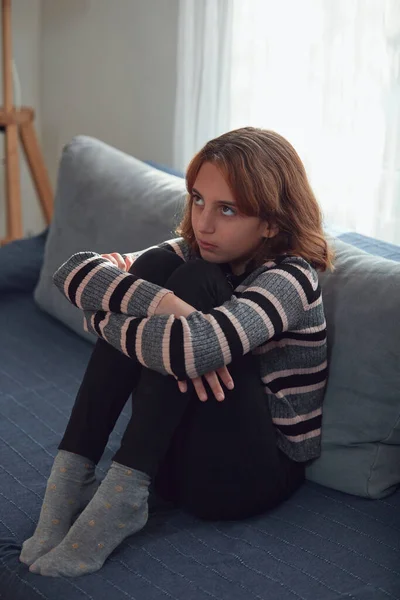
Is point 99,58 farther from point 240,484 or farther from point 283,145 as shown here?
point 240,484

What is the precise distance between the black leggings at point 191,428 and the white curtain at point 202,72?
103cm

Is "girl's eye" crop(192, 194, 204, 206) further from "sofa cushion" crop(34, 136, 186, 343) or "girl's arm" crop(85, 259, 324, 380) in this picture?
"sofa cushion" crop(34, 136, 186, 343)

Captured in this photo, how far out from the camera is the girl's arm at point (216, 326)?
1335 millimetres

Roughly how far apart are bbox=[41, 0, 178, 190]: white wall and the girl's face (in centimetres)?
135

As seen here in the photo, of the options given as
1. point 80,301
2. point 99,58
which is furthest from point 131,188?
point 99,58

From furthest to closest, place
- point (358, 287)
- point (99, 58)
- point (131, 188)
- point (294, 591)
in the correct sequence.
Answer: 1. point (99, 58)
2. point (131, 188)
3. point (358, 287)
4. point (294, 591)

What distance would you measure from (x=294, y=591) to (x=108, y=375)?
441 millimetres

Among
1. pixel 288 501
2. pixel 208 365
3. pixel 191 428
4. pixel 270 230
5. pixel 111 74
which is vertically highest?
pixel 111 74

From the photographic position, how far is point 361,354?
4.92 ft

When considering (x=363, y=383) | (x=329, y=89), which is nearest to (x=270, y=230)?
(x=363, y=383)

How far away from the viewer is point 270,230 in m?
1.48

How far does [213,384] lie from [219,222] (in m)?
0.27

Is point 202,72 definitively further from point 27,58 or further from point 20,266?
point 27,58

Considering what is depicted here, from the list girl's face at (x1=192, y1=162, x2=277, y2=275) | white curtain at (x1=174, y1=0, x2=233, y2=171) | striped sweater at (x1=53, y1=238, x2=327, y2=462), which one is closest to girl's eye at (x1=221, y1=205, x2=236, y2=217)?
girl's face at (x1=192, y1=162, x2=277, y2=275)
